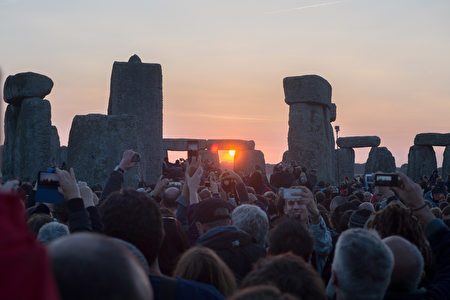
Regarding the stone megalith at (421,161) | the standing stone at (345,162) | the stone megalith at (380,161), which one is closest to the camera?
the stone megalith at (421,161)

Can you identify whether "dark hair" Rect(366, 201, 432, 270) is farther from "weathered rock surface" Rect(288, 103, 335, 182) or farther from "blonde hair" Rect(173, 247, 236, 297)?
"weathered rock surface" Rect(288, 103, 335, 182)

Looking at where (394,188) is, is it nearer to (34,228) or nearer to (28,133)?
(34,228)

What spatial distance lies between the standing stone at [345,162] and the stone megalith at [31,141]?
1536 centimetres

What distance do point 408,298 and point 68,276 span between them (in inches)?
71.2

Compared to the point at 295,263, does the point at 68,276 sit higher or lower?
higher

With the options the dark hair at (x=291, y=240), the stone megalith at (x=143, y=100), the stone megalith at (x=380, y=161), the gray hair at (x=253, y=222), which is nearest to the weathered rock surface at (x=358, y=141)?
the stone megalith at (x=380, y=161)

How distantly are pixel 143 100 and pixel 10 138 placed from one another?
3582 millimetres

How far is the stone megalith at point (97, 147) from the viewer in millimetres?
11234

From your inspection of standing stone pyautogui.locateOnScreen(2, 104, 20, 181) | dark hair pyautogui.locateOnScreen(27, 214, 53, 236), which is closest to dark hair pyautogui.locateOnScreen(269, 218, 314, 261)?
dark hair pyautogui.locateOnScreen(27, 214, 53, 236)

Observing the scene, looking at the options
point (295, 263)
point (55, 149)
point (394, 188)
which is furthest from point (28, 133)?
point (295, 263)

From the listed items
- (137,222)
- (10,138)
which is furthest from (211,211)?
(10,138)

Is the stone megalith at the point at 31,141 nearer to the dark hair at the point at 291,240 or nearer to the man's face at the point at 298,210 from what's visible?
the man's face at the point at 298,210

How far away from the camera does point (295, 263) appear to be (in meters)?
1.74

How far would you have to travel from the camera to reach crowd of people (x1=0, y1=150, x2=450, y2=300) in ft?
2.08
